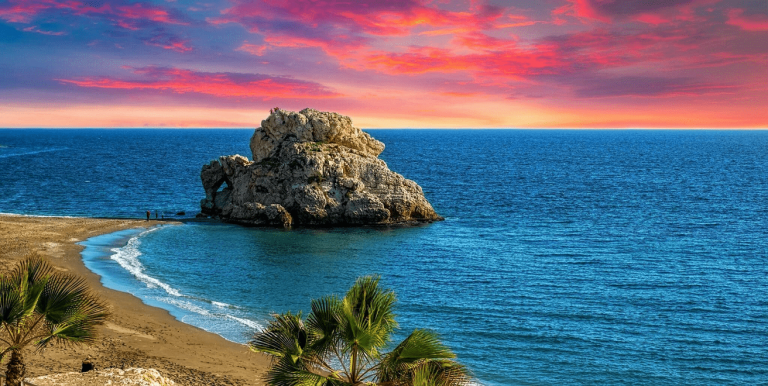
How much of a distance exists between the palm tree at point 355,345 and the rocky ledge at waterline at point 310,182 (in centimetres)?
5100

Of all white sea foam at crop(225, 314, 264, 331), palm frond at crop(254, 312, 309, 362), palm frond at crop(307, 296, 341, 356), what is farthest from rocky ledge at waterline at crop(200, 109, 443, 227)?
palm frond at crop(307, 296, 341, 356)

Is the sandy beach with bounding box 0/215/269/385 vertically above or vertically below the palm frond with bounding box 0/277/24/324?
below

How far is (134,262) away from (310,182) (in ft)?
72.3

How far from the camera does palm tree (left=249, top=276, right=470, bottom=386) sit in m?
14.2

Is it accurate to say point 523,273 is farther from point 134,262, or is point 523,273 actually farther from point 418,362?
point 418,362

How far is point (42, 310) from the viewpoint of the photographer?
15.5m

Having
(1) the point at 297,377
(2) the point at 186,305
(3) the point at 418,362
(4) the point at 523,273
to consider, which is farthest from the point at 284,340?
(4) the point at 523,273

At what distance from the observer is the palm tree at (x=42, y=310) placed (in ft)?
48.7

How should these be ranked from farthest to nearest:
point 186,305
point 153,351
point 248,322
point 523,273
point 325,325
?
point 523,273 < point 186,305 < point 248,322 < point 153,351 < point 325,325

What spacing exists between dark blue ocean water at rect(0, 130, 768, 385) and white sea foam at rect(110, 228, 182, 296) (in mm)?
173

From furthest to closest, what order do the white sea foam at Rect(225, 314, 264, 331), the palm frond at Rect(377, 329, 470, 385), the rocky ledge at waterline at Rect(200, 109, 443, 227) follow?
the rocky ledge at waterline at Rect(200, 109, 443, 227) → the white sea foam at Rect(225, 314, 264, 331) → the palm frond at Rect(377, 329, 470, 385)

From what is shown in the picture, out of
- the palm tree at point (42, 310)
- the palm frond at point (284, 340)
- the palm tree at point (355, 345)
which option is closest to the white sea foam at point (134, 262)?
the palm tree at point (42, 310)

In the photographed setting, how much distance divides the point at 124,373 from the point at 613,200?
7982cm

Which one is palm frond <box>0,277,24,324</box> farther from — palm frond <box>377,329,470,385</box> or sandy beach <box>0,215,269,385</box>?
palm frond <box>377,329,470,385</box>
